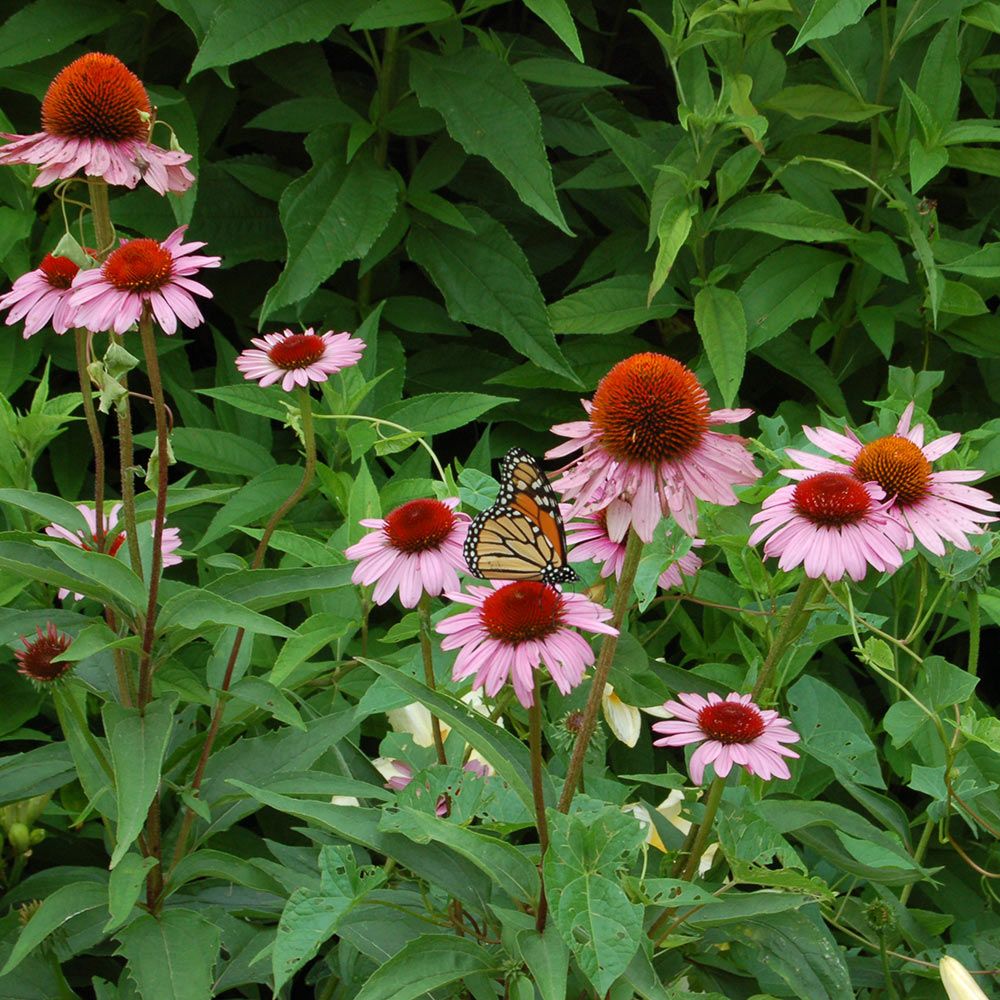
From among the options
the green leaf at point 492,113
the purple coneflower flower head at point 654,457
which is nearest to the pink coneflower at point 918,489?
the purple coneflower flower head at point 654,457

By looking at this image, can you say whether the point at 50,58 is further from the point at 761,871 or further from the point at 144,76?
the point at 761,871

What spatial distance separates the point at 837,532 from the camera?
0.95 metres

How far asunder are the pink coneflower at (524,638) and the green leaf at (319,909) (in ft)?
0.65

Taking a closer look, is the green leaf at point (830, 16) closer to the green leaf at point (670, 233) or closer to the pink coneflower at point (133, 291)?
the green leaf at point (670, 233)

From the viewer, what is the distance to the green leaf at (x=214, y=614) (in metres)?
1.03

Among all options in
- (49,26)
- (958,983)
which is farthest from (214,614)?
(49,26)

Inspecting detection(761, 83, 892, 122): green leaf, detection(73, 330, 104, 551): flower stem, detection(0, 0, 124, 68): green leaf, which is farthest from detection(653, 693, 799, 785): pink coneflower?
detection(0, 0, 124, 68): green leaf

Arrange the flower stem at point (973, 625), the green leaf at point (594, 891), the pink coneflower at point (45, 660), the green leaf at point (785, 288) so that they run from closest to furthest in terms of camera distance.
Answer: the green leaf at point (594, 891) < the pink coneflower at point (45, 660) < the flower stem at point (973, 625) < the green leaf at point (785, 288)

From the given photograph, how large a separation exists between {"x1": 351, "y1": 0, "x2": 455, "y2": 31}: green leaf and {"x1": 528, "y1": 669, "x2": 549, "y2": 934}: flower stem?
1129mm

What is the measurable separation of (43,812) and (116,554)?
41cm

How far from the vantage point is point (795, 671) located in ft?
4.39

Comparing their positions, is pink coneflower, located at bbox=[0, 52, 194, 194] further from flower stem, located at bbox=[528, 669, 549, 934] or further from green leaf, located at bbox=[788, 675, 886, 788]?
green leaf, located at bbox=[788, 675, 886, 788]

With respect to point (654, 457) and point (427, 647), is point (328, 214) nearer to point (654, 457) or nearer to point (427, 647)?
point (427, 647)

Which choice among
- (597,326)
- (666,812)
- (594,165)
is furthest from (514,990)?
(594,165)
